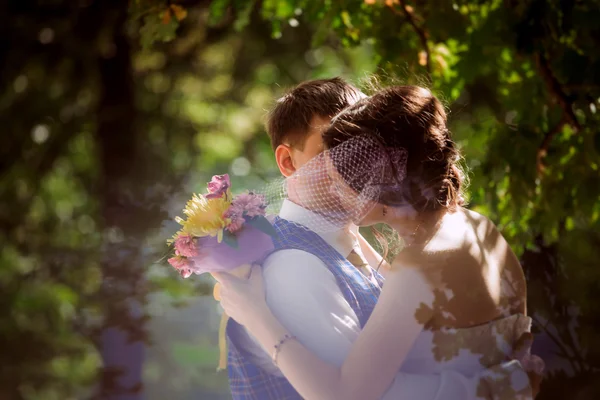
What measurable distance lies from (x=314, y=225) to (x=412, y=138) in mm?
365

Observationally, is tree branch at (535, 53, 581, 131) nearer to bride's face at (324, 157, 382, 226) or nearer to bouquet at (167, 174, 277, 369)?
bride's face at (324, 157, 382, 226)

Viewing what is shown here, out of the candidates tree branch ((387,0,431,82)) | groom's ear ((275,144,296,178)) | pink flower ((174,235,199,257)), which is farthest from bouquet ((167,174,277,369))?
tree branch ((387,0,431,82))

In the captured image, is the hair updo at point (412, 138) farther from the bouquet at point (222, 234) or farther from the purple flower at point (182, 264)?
the purple flower at point (182, 264)

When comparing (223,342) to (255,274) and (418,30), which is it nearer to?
(255,274)

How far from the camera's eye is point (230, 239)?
1.92 meters

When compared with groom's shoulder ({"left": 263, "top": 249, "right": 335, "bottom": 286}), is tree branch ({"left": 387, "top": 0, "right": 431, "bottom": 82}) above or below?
below

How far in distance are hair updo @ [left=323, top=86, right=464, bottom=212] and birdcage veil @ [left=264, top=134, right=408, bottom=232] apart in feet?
0.04

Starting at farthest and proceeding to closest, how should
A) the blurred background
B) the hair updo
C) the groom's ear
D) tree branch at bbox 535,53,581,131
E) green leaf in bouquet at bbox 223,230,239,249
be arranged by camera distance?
1. the blurred background
2. tree branch at bbox 535,53,581,131
3. the groom's ear
4. the hair updo
5. green leaf in bouquet at bbox 223,230,239,249

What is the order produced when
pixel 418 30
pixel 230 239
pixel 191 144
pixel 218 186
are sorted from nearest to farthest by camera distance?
pixel 230 239 → pixel 218 186 → pixel 418 30 → pixel 191 144

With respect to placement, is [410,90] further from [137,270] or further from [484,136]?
[137,270]

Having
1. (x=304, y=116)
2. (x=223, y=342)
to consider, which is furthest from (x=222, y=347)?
(x=304, y=116)

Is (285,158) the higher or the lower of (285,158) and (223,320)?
the higher

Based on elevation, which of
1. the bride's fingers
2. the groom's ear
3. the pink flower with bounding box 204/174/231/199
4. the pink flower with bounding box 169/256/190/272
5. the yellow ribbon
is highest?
the pink flower with bounding box 204/174/231/199

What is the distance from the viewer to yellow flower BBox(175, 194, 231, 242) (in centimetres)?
Answer: 196
